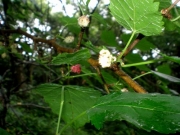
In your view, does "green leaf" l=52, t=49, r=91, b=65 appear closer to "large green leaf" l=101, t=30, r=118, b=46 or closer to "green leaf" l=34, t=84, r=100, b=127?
"green leaf" l=34, t=84, r=100, b=127

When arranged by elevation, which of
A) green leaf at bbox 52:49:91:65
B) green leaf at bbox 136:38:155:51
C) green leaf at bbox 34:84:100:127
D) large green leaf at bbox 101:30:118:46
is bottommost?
green leaf at bbox 34:84:100:127

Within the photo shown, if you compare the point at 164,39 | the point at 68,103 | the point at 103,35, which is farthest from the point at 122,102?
the point at 164,39

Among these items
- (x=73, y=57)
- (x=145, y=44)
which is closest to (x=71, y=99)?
A: (x=73, y=57)

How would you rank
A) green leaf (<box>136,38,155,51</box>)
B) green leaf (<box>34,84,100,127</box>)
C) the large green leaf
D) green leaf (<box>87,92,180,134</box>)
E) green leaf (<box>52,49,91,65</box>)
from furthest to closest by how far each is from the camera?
1. the large green leaf
2. green leaf (<box>136,38,155,51</box>)
3. green leaf (<box>34,84,100,127</box>)
4. green leaf (<box>52,49,91,65</box>)
5. green leaf (<box>87,92,180,134</box>)

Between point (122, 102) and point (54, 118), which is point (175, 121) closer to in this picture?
point (122, 102)

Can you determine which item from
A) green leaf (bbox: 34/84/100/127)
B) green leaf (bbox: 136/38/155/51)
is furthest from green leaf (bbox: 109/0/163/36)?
green leaf (bbox: 136/38/155/51)

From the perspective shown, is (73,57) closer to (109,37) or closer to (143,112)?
(143,112)

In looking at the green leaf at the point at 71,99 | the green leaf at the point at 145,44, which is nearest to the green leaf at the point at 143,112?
the green leaf at the point at 71,99
